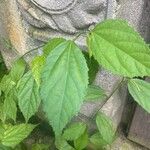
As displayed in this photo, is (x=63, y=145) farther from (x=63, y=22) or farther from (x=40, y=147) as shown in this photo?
(x=63, y=22)

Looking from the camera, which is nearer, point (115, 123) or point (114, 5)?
point (114, 5)

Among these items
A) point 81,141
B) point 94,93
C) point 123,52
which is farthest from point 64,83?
point 81,141

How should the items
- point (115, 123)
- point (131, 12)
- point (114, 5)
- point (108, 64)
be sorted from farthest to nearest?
1. point (115, 123)
2. point (131, 12)
3. point (114, 5)
4. point (108, 64)

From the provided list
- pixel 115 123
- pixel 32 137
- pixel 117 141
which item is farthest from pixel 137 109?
pixel 32 137

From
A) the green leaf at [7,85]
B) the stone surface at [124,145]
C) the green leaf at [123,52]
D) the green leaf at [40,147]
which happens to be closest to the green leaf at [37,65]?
the green leaf at [123,52]

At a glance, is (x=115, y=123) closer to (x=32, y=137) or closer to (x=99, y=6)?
(x=32, y=137)

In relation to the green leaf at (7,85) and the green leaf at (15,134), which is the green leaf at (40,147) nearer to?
the green leaf at (15,134)
